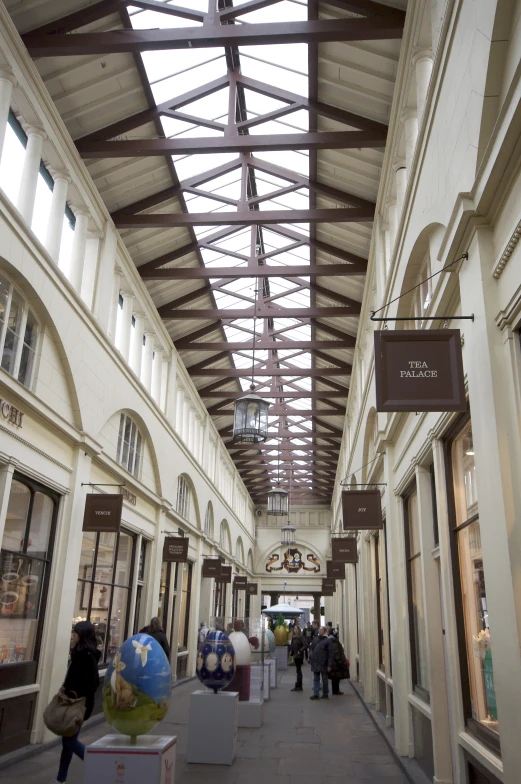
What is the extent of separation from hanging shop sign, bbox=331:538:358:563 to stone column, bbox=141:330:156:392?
19.2 ft

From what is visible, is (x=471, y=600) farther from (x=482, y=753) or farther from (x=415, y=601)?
(x=415, y=601)

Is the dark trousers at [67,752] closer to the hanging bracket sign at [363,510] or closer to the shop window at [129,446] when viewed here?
the hanging bracket sign at [363,510]

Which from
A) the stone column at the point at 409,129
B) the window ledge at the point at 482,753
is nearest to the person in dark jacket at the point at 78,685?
the window ledge at the point at 482,753

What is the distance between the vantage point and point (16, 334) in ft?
26.7

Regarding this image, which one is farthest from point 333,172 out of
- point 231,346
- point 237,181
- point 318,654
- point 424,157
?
point 318,654

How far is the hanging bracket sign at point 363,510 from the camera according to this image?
10359 millimetres

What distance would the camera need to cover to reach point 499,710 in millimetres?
3922

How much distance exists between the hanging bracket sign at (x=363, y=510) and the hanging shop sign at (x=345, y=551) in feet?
16.0

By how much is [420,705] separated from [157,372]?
413 inches

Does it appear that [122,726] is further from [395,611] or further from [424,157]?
[424,157]

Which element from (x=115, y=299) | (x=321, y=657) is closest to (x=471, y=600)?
(x=115, y=299)

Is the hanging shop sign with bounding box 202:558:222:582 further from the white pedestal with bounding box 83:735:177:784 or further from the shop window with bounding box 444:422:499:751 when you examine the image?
the white pedestal with bounding box 83:735:177:784

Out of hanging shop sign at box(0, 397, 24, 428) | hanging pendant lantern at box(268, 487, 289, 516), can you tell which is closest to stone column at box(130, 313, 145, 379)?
hanging shop sign at box(0, 397, 24, 428)

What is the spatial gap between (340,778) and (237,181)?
10.3 m
